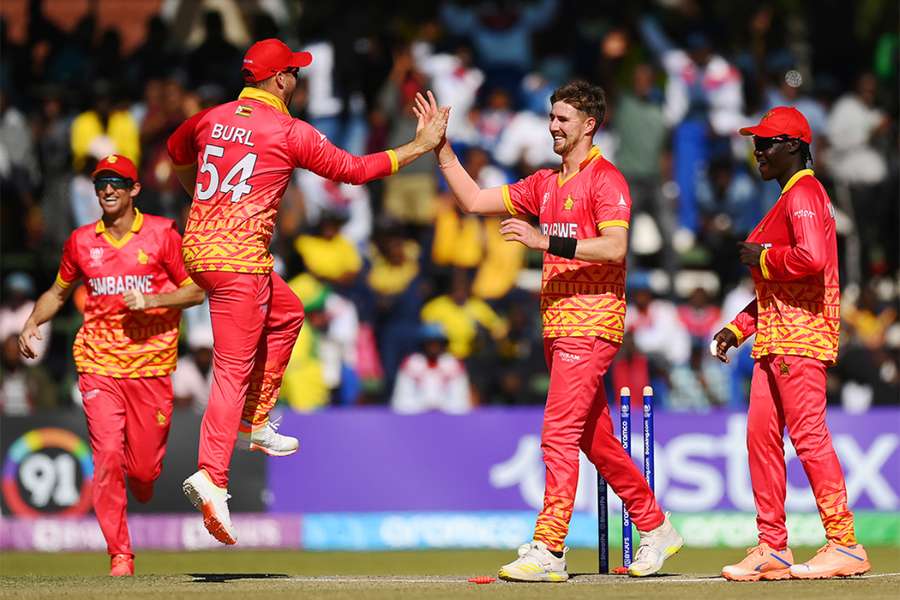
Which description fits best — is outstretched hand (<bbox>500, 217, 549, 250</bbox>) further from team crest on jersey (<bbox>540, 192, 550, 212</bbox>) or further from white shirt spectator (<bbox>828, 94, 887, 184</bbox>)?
white shirt spectator (<bbox>828, 94, 887, 184</bbox>)

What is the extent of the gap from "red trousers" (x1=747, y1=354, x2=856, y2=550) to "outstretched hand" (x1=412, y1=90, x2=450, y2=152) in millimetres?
2233

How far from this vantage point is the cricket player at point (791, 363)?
930cm

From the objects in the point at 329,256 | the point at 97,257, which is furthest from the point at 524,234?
the point at 329,256

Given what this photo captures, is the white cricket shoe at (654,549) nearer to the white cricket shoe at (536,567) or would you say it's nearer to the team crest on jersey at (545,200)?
the white cricket shoe at (536,567)

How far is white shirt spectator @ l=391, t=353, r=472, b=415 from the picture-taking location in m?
17.2

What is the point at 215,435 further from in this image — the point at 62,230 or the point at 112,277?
the point at 62,230

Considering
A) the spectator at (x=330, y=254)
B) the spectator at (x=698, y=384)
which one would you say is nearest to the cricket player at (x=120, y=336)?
the spectator at (x=330, y=254)

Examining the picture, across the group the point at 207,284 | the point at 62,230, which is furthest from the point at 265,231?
the point at 62,230

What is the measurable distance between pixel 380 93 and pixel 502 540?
6.04 m

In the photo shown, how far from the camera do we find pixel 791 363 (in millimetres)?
9312

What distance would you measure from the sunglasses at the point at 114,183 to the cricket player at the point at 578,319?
2909 millimetres

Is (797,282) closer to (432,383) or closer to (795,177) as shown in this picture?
(795,177)

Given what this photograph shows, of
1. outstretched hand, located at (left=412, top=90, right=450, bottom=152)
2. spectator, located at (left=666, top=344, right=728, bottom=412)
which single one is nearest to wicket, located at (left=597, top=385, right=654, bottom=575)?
outstretched hand, located at (left=412, top=90, right=450, bottom=152)

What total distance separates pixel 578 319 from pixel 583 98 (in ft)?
4.06
